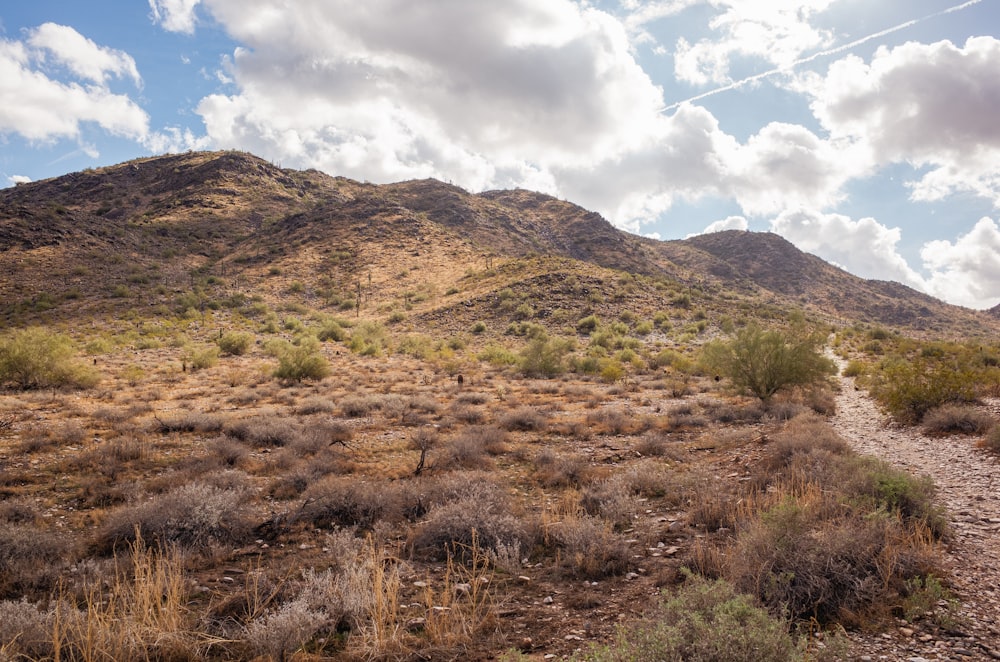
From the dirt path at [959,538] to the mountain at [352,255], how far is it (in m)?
34.9

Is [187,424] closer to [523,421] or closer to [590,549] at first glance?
[523,421]

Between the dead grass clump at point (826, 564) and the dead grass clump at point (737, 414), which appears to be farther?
the dead grass clump at point (737, 414)

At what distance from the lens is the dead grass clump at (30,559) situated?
488cm

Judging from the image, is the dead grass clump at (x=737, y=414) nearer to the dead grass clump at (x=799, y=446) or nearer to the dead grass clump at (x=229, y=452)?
the dead grass clump at (x=799, y=446)

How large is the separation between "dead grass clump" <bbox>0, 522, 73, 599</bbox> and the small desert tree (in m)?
16.7

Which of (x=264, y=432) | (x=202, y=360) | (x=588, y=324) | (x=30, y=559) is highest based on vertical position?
(x=588, y=324)

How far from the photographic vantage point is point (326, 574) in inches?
190

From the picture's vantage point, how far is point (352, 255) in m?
68.0

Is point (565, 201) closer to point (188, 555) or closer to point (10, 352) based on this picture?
point (10, 352)

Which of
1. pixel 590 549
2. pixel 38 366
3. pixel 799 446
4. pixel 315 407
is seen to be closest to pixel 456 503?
pixel 590 549

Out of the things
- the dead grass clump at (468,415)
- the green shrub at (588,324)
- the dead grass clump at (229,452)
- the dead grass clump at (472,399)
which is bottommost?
the dead grass clump at (229,452)

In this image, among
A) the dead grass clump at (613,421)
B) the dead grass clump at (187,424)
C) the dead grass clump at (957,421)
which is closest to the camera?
the dead grass clump at (957,421)

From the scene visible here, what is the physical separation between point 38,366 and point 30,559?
56.3 ft

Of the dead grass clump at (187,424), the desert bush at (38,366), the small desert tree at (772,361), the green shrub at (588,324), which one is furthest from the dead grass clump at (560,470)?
the green shrub at (588,324)
